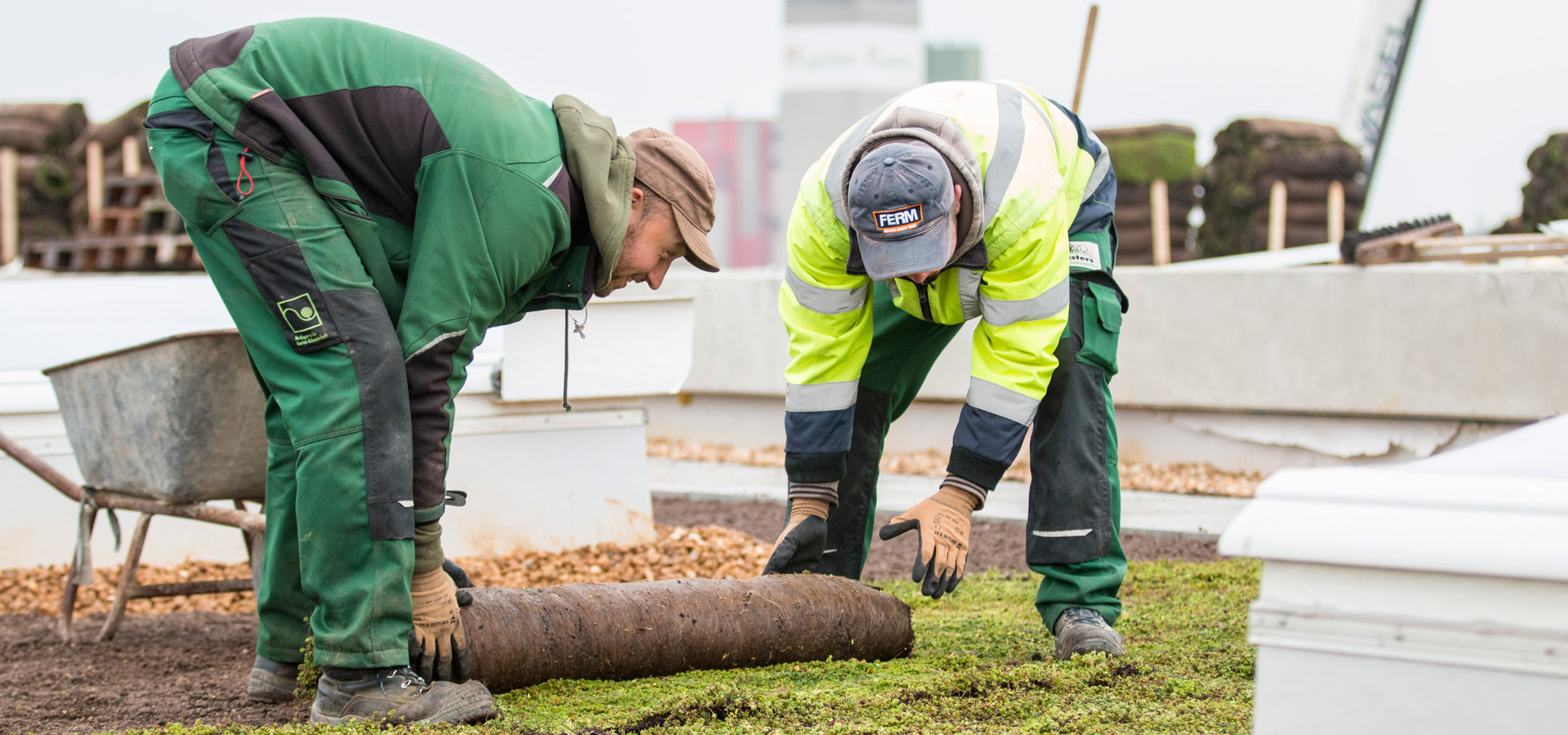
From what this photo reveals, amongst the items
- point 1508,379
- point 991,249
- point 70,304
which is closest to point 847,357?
point 991,249

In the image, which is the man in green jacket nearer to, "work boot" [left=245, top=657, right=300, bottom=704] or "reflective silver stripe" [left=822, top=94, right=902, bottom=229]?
"work boot" [left=245, top=657, right=300, bottom=704]

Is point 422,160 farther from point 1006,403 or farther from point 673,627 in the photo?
point 1006,403

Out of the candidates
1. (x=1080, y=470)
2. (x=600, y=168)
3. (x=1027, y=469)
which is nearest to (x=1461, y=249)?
(x=1027, y=469)

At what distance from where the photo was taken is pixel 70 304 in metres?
4.72

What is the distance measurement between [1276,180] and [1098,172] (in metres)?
8.56

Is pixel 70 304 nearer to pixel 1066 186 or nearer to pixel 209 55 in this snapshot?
pixel 209 55

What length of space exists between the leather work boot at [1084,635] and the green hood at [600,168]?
1.31 m

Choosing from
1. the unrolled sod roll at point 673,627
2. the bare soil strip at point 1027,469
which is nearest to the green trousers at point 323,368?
the unrolled sod roll at point 673,627

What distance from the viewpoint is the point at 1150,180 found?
11125 mm

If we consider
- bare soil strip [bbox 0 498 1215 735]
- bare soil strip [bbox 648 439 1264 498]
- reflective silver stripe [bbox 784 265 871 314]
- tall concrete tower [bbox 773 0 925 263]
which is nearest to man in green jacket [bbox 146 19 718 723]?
bare soil strip [bbox 0 498 1215 735]

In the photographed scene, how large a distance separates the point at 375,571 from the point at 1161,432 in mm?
4763

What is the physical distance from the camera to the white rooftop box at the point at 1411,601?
3.67 feet

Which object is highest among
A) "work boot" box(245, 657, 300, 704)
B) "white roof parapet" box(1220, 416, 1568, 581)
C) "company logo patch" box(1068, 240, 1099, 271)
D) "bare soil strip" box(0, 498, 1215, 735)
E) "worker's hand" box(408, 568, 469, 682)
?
"company logo patch" box(1068, 240, 1099, 271)

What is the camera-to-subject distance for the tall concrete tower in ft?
79.7
